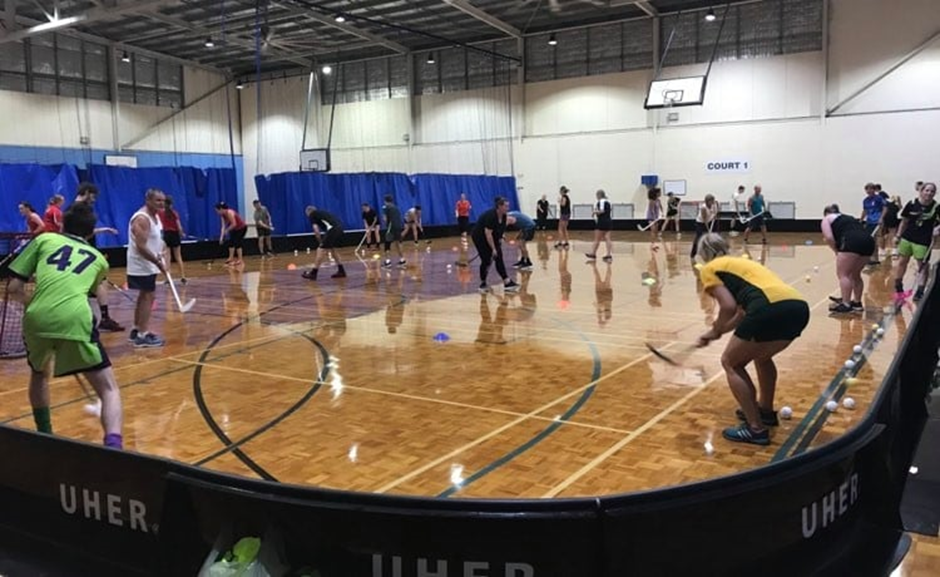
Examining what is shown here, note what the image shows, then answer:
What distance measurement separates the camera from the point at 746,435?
5094mm

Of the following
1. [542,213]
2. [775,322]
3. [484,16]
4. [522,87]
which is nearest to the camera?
[775,322]

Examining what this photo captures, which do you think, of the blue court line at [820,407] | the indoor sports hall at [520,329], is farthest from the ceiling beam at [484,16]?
the blue court line at [820,407]

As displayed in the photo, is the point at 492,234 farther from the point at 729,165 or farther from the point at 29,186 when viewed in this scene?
the point at 729,165

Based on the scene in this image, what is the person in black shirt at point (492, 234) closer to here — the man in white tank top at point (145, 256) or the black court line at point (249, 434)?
the black court line at point (249, 434)

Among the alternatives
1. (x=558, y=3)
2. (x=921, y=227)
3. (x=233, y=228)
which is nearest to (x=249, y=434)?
(x=921, y=227)

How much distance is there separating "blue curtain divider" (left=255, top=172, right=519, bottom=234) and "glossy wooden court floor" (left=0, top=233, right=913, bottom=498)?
11.8m

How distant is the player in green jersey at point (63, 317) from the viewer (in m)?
4.34

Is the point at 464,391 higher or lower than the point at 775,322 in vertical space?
lower

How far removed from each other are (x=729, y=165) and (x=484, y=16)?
1100 cm

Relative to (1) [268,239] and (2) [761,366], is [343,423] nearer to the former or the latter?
(2) [761,366]

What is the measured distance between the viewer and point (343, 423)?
5.70 meters

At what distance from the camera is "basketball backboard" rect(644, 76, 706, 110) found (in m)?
27.5

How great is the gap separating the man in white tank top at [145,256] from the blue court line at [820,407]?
6.28 metres

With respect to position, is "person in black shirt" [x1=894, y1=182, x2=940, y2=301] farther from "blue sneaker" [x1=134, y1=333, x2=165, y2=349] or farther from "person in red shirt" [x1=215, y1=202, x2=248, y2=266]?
"person in red shirt" [x1=215, y1=202, x2=248, y2=266]
